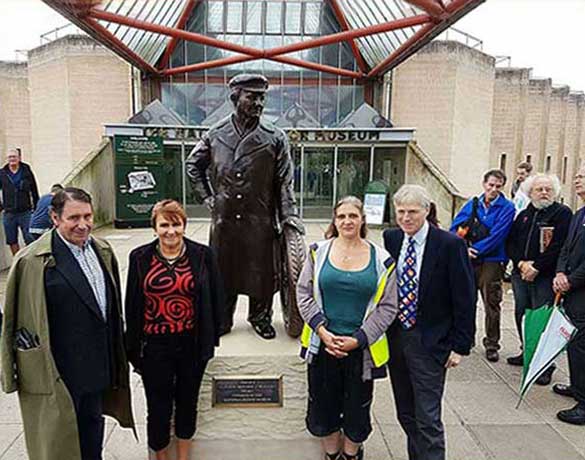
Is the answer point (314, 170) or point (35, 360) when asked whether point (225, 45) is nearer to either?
point (314, 170)

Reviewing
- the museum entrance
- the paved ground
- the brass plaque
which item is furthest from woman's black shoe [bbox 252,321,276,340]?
the museum entrance


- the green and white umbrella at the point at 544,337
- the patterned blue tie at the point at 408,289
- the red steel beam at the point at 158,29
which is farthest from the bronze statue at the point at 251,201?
the red steel beam at the point at 158,29

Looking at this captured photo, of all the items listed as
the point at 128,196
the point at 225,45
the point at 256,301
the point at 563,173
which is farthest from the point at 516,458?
the point at 563,173

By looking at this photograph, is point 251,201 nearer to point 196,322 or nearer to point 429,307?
point 196,322

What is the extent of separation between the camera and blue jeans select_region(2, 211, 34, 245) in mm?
8238

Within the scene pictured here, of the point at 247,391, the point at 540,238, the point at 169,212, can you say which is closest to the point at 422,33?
the point at 540,238

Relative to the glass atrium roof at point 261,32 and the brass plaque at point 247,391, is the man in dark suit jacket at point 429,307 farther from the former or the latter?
the glass atrium roof at point 261,32

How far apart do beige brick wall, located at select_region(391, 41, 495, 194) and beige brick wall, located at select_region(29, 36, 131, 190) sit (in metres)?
10.9

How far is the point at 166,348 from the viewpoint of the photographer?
9.27 ft

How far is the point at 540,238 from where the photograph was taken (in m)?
4.68

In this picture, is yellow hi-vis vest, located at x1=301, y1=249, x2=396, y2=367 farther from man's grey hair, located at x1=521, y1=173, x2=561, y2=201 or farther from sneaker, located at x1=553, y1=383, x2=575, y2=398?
Answer: sneaker, located at x1=553, y1=383, x2=575, y2=398

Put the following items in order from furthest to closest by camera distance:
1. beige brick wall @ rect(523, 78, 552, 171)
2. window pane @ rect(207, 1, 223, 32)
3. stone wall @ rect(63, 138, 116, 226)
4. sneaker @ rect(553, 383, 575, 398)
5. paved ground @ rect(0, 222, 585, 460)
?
beige brick wall @ rect(523, 78, 552, 171), window pane @ rect(207, 1, 223, 32), stone wall @ rect(63, 138, 116, 226), sneaker @ rect(553, 383, 575, 398), paved ground @ rect(0, 222, 585, 460)

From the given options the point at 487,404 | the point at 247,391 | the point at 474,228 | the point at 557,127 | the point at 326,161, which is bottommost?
the point at 487,404

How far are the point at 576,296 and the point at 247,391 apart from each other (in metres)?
2.84
